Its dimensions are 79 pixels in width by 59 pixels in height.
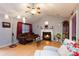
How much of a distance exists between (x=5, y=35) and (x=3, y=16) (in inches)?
27.3

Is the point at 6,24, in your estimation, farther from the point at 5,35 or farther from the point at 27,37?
the point at 27,37

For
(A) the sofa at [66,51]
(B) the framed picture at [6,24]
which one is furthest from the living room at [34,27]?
(A) the sofa at [66,51]

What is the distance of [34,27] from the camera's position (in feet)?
20.7

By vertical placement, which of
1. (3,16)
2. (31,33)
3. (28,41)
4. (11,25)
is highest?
(3,16)

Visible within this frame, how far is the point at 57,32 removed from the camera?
24.0 feet

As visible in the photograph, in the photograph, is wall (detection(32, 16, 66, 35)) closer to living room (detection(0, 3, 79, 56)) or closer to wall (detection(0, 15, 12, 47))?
living room (detection(0, 3, 79, 56))

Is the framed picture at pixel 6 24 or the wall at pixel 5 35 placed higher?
the framed picture at pixel 6 24

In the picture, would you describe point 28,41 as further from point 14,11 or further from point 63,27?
point 14,11

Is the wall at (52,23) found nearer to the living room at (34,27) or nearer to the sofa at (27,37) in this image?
the living room at (34,27)

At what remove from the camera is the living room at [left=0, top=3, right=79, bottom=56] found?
371 centimetres

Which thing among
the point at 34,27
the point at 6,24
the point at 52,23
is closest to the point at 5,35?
the point at 6,24

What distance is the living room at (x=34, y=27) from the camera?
3712 millimetres

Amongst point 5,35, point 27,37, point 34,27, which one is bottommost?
point 27,37

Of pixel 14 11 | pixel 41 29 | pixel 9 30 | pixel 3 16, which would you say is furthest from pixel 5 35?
pixel 41 29
